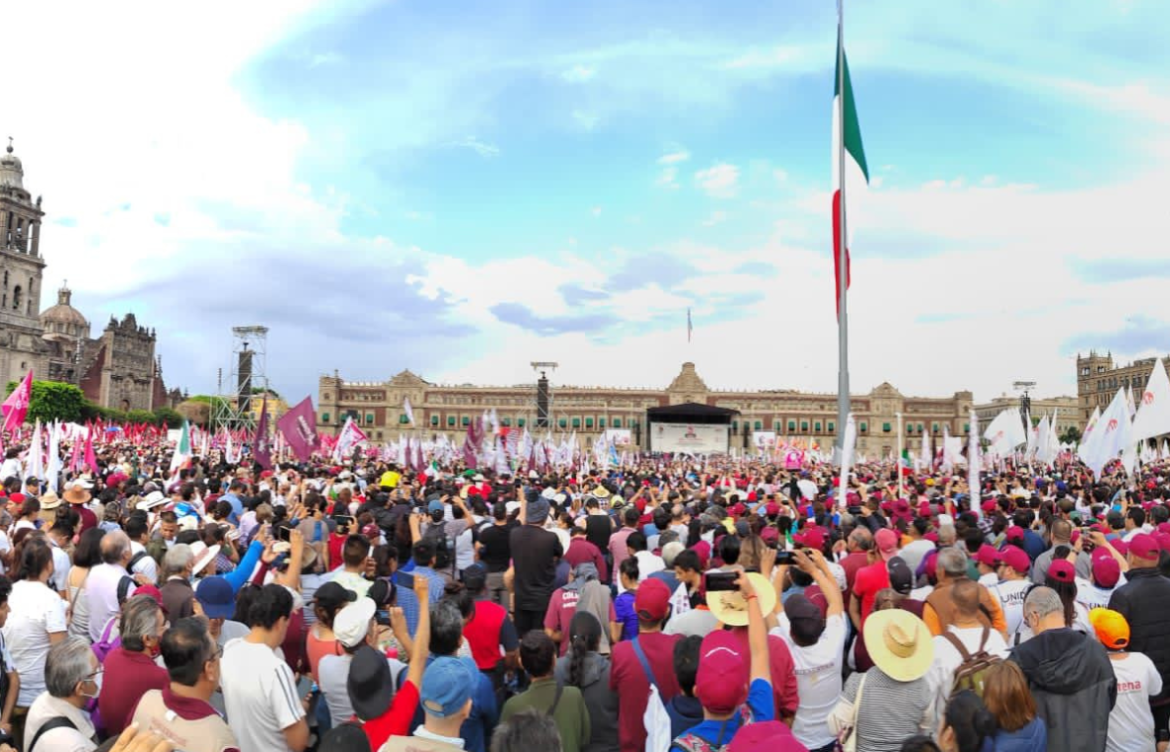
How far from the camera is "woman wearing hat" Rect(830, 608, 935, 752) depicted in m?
3.73

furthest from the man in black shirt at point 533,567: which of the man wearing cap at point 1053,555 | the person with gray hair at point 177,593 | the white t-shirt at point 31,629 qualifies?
the man wearing cap at point 1053,555

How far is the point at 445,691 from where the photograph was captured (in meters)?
3.20

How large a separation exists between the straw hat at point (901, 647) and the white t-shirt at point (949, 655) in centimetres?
22

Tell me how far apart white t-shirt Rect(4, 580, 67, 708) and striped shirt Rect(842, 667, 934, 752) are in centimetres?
462

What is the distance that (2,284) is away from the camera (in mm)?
78375

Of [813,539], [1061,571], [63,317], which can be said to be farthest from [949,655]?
[63,317]

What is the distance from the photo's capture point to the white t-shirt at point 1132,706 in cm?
428

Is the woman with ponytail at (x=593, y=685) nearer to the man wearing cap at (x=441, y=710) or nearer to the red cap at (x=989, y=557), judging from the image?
the man wearing cap at (x=441, y=710)

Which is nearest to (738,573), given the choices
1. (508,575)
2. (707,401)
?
(508,575)

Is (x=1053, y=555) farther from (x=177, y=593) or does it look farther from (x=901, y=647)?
(x=177, y=593)

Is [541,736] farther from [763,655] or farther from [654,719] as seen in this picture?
[763,655]

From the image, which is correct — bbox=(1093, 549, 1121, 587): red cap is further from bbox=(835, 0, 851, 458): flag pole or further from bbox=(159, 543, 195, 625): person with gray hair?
bbox=(835, 0, 851, 458): flag pole

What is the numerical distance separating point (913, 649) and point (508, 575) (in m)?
4.01

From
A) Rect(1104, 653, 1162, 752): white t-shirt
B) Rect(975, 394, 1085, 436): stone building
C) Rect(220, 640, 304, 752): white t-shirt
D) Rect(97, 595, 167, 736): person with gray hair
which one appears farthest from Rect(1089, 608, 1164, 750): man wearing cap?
Rect(975, 394, 1085, 436): stone building
